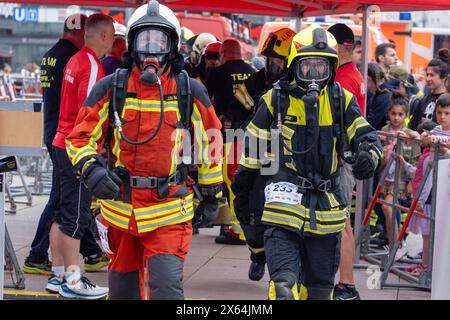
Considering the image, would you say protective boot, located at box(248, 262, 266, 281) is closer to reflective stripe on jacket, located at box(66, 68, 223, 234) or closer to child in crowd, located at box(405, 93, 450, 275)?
child in crowd, located at box(405, 93, 450, 275)

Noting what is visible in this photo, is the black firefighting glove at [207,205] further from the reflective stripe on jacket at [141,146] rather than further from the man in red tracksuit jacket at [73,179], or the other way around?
the man in red tracksuit jacket at [73,179]

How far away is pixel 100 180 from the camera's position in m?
5.22

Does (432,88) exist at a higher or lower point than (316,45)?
lower

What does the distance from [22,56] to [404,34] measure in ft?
62.4

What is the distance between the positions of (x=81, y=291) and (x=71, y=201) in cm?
68

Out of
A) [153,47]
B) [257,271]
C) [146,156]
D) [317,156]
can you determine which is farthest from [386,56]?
[146,156]

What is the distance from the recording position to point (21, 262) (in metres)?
8.67

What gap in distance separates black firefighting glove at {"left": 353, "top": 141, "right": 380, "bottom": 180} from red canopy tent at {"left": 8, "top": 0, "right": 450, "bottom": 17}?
87.4 inches

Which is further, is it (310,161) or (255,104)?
(255,104)

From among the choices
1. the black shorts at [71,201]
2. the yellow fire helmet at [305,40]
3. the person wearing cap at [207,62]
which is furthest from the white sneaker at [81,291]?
the person wearing cap at [207,62]

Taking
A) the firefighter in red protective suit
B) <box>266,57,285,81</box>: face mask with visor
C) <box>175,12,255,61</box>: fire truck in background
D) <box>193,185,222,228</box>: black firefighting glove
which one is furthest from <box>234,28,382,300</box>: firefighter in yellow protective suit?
<box>175,12,255,61</box>: fire truck in background

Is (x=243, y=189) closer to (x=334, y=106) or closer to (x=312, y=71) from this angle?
(x=334, y=106)
